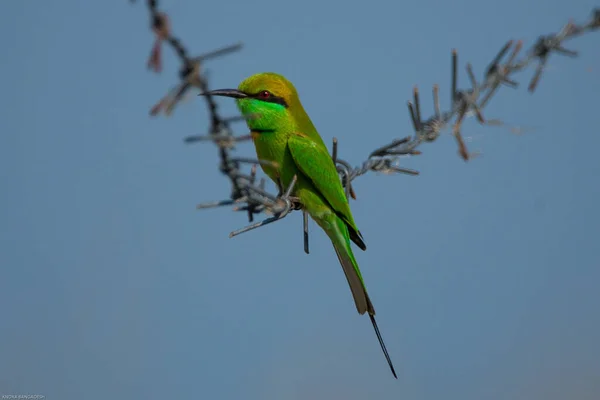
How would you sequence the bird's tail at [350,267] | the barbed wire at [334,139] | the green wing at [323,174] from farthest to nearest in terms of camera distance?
the green wing at [323,174] < the bird's tail at [350,267] < the barbed wire at [334,139]

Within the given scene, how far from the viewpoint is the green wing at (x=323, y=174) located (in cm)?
416

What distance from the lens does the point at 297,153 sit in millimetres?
4316

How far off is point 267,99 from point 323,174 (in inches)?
20.8

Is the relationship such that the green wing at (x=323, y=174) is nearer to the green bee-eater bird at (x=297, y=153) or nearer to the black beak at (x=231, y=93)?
the green bee-eater bird at (x=297, y=153)

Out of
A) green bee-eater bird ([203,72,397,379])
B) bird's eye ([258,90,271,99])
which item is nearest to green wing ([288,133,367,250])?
green bee-eater bird ([203,72,397,379])

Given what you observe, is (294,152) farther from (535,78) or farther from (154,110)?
(154,110)

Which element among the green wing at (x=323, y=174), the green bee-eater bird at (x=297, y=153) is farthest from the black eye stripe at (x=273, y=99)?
the green wing at (x=323, y=174)

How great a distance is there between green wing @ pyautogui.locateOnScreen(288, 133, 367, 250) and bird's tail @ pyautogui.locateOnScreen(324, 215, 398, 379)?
0.05 m

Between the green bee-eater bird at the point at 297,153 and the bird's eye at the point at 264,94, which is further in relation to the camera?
the bird's eye at the point at 264,94

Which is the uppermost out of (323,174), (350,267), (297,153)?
(297,153)

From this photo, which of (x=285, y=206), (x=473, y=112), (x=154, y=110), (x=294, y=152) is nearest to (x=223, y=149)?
(x=154, y=110)

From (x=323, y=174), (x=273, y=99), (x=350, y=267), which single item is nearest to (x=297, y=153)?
(x=323, y=174)

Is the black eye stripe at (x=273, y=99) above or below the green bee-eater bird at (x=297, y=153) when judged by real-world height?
above

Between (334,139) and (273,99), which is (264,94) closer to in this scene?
(273,99)
